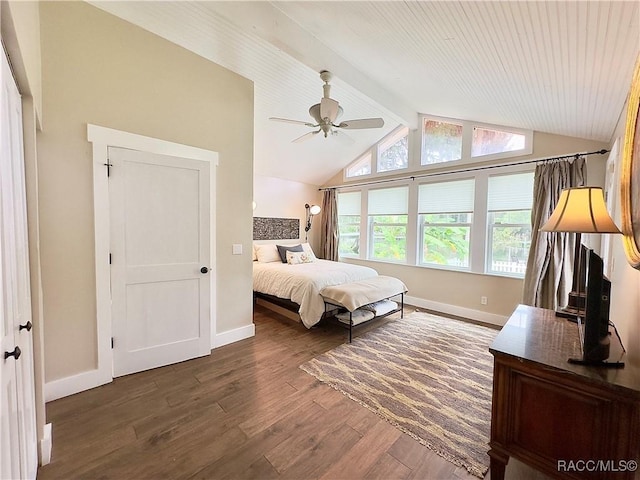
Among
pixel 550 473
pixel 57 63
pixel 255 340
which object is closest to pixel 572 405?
pixel 550 473

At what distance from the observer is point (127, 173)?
7.93ft

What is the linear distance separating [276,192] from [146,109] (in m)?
3.35

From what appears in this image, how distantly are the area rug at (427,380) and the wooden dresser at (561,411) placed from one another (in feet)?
1.37

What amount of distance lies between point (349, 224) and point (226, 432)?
4831 mm

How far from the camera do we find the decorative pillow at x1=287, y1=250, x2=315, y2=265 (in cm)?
499

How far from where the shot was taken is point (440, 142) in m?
4.60

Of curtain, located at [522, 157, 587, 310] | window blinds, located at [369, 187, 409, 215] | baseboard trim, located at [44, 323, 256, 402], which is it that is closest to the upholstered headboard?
window blinds, located at [369, 187, 409, 215]

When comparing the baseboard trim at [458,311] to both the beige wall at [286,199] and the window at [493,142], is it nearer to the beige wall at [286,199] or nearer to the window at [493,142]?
the window at [493,142]

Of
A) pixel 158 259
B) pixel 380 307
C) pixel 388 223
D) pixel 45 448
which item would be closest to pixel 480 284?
pixel 380 307

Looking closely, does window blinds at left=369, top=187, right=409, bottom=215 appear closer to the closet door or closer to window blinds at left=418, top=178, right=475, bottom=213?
window blinds at left=418, top=178, right=475, bottom=213

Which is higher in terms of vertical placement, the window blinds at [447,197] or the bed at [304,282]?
the window blinds at [447,197]

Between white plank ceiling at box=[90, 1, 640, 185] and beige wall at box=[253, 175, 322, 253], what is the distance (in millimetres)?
1849

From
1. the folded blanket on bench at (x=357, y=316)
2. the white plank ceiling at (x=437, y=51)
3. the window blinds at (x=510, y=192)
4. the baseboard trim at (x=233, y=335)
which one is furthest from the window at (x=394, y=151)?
the baseboard trim at (x=233, y=335)

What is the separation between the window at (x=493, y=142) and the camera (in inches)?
153
